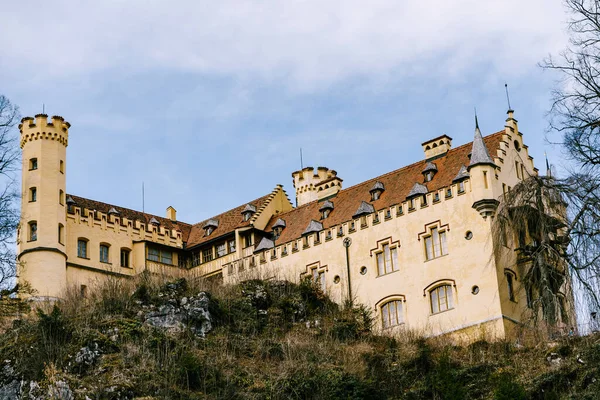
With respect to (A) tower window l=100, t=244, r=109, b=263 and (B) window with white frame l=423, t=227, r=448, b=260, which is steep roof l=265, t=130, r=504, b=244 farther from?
(A) tower window l=100, t=244, r=109, b=263

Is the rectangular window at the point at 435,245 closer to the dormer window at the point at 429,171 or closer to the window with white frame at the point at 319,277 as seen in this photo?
the dormer window at the point at 429,171

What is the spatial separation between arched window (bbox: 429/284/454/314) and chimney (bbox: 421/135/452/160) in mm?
9169

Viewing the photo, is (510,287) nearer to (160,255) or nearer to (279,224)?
(279,224)

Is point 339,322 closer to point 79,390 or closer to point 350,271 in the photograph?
point 350,271

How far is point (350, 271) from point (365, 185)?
7.15m

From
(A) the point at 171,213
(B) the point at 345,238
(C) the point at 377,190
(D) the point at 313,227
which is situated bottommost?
(B) the point at 345,238

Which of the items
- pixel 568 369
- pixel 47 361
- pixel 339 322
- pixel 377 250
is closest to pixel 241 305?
pixel 339 322

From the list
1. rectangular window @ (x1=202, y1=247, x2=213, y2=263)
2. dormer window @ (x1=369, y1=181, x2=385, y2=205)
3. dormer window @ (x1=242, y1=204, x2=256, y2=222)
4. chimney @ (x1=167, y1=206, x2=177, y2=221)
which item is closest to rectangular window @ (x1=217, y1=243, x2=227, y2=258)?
rectangular window @ (x1=202, y1=247, x2=213, y2=263)

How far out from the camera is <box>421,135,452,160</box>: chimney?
2393 inches

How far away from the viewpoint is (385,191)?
6053cm

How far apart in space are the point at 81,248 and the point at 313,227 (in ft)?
44.1

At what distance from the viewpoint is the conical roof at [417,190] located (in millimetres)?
56844

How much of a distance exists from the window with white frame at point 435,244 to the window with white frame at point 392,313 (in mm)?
2819

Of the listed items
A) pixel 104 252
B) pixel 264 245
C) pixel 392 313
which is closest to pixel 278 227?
pixel 264 245
